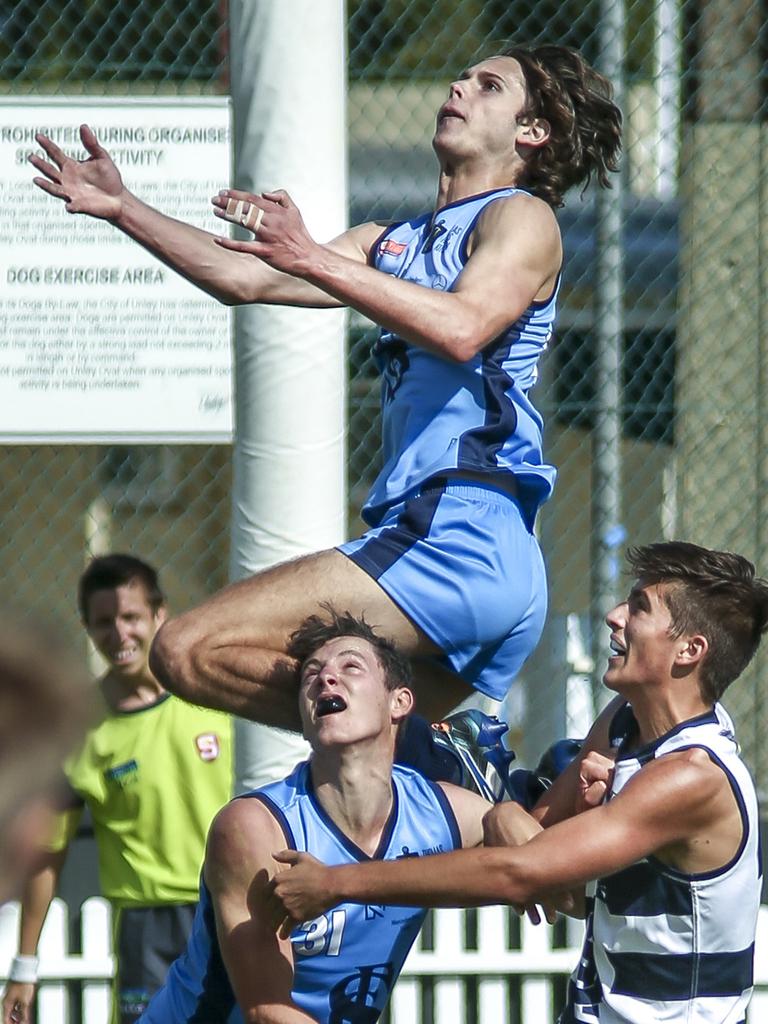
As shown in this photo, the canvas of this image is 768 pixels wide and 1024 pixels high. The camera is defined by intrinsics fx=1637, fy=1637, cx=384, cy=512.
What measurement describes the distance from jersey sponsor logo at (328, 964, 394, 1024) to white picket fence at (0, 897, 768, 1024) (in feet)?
6.38

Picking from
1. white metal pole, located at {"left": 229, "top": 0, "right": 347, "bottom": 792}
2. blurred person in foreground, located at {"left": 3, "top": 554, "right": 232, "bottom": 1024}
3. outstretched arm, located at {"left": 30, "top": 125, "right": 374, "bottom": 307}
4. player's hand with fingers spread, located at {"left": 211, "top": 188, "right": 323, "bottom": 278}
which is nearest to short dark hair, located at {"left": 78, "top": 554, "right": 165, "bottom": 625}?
blurred person in foreground, located at {"left": 3, "top": 554, "right": 232, "bottom": 1024}

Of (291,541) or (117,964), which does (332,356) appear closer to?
(291,541)

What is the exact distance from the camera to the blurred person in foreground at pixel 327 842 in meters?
3.15

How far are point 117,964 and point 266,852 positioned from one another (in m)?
1.89

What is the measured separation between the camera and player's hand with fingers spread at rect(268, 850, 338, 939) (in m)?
2.88

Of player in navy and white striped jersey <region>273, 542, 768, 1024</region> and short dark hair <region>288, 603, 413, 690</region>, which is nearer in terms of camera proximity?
player in navy and white striped jersey <region>273, 542, 768, 1024</region>

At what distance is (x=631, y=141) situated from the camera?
239 inches

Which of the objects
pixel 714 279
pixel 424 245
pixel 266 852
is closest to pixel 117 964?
pixel 266 852

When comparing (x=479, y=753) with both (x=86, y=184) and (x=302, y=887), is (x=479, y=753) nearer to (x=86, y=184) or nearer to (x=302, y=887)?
(x=302, y=887)

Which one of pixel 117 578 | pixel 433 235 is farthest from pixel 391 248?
pixel 117 578

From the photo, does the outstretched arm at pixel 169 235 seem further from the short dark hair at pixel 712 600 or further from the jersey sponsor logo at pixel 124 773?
the jersey sponsor logo at pixel 124 773

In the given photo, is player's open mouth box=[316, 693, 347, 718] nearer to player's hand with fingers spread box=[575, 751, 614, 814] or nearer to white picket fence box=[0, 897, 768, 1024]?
player's hand with fingers spread box=[575, 751, 614, 814]

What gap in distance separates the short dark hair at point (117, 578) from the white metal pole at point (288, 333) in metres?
0.69

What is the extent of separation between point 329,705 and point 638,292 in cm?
378
